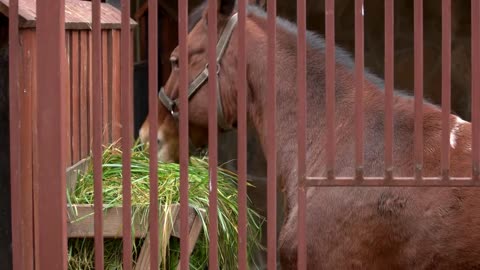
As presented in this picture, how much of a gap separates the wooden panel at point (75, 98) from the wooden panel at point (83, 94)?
0.05m

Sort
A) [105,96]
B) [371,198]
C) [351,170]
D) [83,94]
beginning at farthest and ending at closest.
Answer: [105,96]
[83,94]
[351,170]
[371,198]

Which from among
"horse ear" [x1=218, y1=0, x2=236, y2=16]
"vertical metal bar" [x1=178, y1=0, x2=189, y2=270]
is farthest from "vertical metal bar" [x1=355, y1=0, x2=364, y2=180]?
"horse ear" [x1=218, y1=0, x2=236, y2=16]

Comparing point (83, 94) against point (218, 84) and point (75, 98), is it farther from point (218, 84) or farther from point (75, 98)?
point (218, 84)

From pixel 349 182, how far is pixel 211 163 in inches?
16.6

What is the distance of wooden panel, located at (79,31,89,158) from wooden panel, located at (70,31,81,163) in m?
0.05

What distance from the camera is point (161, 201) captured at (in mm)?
4504

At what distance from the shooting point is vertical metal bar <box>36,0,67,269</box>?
317 centimetres

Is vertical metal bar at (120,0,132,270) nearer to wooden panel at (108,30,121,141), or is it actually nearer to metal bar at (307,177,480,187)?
metal bar at (307,177,480,187)

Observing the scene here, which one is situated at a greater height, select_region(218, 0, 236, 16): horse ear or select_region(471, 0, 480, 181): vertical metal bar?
select_region(218, 0, 236, 16): horse ear

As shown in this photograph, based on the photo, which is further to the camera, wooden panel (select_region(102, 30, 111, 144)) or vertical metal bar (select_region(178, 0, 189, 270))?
wooden panel (select_region(102, 30, 111, 144))

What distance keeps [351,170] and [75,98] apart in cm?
142

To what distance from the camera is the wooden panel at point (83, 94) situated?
4.94 m

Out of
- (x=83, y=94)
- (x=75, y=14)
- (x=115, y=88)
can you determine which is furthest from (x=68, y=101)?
(x=115, y=88)

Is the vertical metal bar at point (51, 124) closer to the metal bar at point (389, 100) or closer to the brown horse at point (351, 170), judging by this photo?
the metal bar at point (389, 100)
